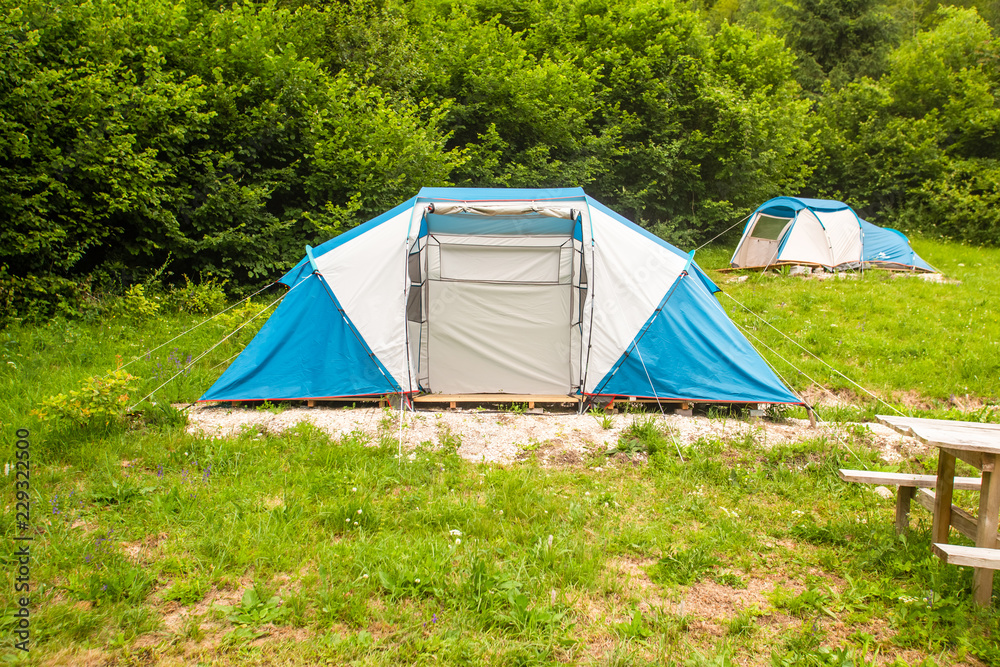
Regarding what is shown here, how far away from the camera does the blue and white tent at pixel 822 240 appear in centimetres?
1392

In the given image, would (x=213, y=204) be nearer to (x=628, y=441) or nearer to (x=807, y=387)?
(x=628, y=441)

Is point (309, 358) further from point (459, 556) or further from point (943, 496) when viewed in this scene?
point (943, 496)

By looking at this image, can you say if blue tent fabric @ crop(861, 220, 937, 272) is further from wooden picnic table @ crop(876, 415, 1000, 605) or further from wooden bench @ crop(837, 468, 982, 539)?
wooden picnic table @ crop(876, 415, 1000, 605)

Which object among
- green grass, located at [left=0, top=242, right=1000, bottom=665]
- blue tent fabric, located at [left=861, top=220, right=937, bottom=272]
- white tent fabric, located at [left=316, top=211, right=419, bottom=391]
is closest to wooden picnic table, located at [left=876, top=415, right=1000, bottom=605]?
green grass, located at [left=0, top=242, right=1000, bottom=665]

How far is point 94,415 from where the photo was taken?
193 inches

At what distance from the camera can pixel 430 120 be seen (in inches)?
499

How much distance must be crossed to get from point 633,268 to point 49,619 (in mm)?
5350

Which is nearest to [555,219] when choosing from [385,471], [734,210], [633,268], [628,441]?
[633,268]

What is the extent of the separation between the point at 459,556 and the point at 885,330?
27.2 feet

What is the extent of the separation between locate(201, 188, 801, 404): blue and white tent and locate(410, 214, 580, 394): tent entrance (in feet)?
0.05

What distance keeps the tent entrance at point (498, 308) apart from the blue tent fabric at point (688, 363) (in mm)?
779

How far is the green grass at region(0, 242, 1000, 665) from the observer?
282 cm

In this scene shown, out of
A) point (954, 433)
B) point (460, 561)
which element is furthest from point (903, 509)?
point (460, 561)

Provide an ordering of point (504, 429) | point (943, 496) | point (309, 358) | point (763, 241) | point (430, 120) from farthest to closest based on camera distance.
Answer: point (763, 241) < point (430, 120) < point (309, 358) < point (504, 429) < point (943, 496)
